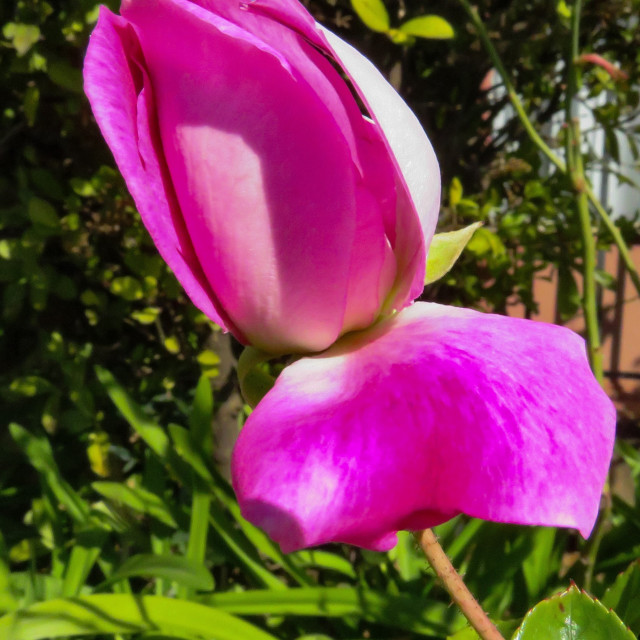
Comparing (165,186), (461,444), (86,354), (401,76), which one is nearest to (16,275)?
(86,354)

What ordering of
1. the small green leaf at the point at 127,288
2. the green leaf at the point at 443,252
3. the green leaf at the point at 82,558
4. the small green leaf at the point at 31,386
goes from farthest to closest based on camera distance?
the small green leaf at the point at 31,386, the small green leaf at the point at 127,288, the green leaf at the point at 82,558, the green leaf at the point at 443,252

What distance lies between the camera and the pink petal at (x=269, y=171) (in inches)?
11.2

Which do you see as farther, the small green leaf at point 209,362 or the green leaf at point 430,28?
the small green leaf at point 209,362

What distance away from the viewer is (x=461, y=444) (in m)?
0.25

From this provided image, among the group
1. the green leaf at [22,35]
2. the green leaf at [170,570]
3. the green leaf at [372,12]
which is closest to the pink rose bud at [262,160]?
the green leaf at [372,12]

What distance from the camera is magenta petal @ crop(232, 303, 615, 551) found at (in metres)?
0.24

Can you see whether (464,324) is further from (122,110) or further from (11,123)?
(11,123)

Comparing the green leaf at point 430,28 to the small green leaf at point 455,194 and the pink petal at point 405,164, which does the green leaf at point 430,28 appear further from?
the pink petal at point 405,164

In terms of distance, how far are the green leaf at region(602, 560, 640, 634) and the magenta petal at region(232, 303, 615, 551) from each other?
0.57 metres

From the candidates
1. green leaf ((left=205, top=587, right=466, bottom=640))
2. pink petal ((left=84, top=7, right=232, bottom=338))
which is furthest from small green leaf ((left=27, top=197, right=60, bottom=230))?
pink petal ((left=84, top=7, right=232, bottom=338))

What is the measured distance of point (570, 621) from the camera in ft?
0.88

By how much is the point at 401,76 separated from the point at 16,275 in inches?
32.7

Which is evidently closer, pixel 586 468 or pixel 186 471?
pixel 586 468

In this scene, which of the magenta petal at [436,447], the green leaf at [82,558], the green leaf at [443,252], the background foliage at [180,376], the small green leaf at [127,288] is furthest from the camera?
the small green leaf at [127,288]
